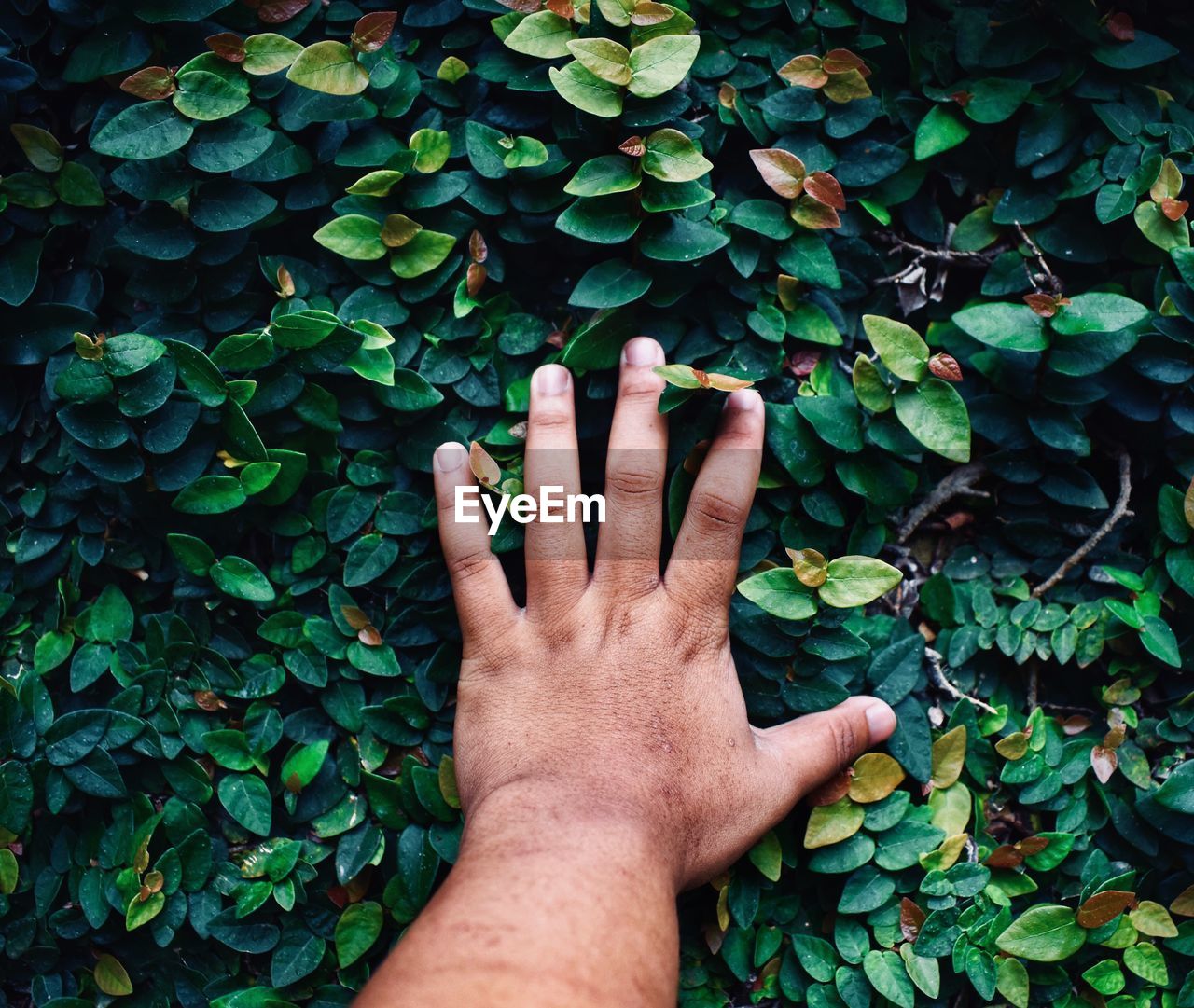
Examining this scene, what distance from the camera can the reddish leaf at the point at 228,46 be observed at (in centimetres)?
154

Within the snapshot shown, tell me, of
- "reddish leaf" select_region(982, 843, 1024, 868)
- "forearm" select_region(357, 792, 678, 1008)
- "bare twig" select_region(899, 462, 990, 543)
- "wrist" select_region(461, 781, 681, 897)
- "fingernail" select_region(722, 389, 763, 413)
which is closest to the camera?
"forearm" select_region(357, 792, 678, 1008)

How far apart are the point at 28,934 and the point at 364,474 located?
1.12 metres

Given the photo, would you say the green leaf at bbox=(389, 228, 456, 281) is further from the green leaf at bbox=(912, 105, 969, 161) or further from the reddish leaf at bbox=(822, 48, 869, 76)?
the green leaf at bbox=(912, 105, 969, 161)

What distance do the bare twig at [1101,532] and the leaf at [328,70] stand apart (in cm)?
166

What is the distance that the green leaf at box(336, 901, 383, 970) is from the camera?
5.46ft

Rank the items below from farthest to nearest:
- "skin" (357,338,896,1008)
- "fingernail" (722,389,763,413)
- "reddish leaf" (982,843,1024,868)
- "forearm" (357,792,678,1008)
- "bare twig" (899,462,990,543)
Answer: "bare twig" (899,462,990,543)
"reddish leaf" (982,843,1024,868)
"fingernail" (722,389,763,413)
"skin" (357,338,896,1008)
"forearm" (357,792,678,1008)

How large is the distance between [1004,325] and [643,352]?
0.70 m

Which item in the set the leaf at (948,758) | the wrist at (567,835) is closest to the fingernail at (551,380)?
the wrist at (567,835)

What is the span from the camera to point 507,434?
1699 mm

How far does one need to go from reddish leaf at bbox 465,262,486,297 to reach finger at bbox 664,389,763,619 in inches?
20.6

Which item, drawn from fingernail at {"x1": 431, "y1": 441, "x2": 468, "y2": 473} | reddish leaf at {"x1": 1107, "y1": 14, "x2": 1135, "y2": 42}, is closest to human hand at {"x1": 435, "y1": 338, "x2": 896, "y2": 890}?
fingernail at {"x1": 431, "y1": 441, "x2": 468, "y2": 473}

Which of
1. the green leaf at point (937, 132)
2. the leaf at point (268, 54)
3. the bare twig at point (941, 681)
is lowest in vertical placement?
the bare twig at point (941, 681)

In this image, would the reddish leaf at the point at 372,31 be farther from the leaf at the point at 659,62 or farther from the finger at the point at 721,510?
the finger at the point at 721,510

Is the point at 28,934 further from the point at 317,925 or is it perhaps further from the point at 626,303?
the point at 626,303
